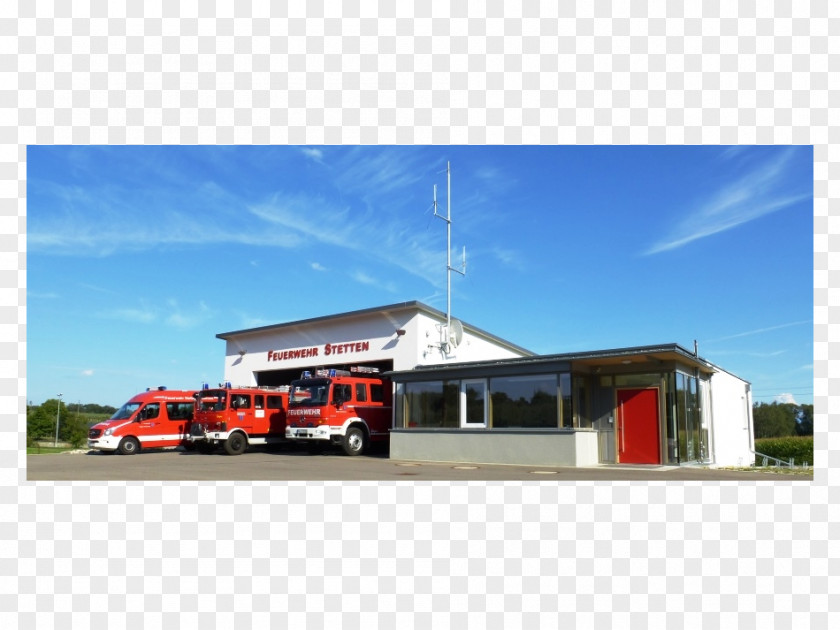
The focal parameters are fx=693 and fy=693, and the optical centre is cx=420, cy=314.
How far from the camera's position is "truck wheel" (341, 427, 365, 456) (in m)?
21.4

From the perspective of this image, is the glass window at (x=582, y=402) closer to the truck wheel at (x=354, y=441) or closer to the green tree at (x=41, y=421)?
the truck wheel at (x=354, y=441)

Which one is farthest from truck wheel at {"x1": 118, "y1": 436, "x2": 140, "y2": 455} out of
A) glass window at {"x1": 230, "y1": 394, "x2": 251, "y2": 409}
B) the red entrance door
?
the red entrance door

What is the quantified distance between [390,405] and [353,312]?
400 cm

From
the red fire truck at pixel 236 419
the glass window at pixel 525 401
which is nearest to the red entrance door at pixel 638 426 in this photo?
the glass window at pixel 525 401

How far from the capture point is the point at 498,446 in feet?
61.2

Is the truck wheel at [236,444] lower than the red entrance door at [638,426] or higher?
lower

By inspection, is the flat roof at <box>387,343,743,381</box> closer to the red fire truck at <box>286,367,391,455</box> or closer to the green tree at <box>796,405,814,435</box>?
the red fire truck at <box>286,367,391,455</box>

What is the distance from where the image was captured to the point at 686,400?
1823 cm

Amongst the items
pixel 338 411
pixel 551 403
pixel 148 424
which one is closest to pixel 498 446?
pixel 551 403

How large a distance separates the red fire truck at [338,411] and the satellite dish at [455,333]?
3.41 m

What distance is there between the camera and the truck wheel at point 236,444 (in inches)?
892

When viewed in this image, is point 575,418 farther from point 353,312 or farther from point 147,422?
point 147,422

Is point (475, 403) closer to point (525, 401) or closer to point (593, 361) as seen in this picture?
point (525, 401)

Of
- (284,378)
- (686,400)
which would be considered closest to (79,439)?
(284,378)
